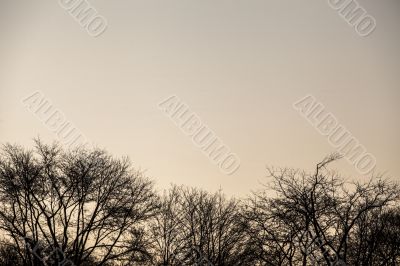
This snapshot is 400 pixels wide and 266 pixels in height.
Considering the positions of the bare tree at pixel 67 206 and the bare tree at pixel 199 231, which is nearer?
the bare tree at pixel 67 206

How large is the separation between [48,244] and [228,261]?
1751cm

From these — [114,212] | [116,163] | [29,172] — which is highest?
[116,163]

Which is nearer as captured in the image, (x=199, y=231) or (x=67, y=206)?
(x=67, y=206)

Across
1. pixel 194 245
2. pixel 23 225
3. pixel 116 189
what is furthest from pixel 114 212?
pixel 194 245

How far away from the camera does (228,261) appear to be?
40375 mm

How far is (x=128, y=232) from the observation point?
29.4m

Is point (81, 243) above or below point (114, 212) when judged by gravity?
below

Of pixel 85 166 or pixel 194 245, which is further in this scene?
pixel 194 245

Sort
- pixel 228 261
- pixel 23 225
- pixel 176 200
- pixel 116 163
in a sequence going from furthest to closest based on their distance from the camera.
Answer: pixel 176 200 → pixel 228 261 → pixel 116 163 → pixel 23 225

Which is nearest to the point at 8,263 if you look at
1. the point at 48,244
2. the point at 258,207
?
the point at 48,244

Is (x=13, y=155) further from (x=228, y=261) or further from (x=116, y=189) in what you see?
(x=228, y=261)

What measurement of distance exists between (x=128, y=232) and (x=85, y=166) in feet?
16.8

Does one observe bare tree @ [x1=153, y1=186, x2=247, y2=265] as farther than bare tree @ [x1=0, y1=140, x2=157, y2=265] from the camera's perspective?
Yes

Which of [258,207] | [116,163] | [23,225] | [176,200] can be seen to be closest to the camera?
[258,207]
